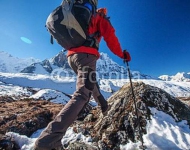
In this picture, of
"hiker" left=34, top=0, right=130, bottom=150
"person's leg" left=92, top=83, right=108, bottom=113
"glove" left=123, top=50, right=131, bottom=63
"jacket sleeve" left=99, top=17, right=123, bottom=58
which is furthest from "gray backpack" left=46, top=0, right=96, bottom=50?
"person's leg" left=92, top=83, right=108, bottom=113

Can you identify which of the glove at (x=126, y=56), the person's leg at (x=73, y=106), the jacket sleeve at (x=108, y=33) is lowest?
the person's leg at (x=73, y=106)

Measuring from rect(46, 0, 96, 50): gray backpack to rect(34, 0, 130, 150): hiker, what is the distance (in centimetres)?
15

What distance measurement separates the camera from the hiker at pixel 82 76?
395 centimetres

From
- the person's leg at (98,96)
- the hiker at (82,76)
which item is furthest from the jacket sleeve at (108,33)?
the person's leg at (98,96)

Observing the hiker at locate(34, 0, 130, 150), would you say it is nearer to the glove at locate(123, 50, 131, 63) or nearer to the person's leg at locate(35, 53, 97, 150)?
the person's leg at locate(35, 53, 97, 150)

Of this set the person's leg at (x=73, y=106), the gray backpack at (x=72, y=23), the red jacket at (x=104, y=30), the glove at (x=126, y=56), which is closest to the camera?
the person's leg at (x=73, y=106)

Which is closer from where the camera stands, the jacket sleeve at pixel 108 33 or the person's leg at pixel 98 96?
the jacket sleeve at pixel 108 33

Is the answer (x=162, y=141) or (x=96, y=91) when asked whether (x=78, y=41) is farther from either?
(x=162, y=141)

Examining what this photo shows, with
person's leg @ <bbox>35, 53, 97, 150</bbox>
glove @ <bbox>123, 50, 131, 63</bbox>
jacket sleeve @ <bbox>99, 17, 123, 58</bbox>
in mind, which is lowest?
person's leg @ <bbox>35, 53, 97, 150</bbox>

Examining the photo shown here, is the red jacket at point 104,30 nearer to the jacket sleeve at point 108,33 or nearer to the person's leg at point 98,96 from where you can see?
the jacket sleeve at point 108,33

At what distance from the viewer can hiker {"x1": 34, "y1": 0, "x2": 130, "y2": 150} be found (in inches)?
155

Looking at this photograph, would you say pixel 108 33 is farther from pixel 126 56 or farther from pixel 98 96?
pixel 98 96

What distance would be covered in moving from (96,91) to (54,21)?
2533 millimetres

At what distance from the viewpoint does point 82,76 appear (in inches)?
180
